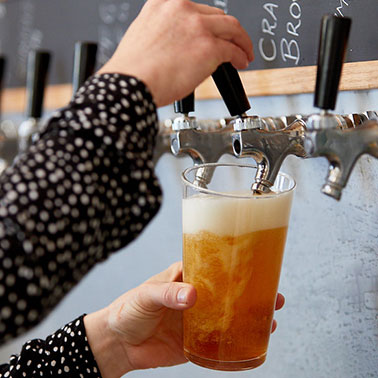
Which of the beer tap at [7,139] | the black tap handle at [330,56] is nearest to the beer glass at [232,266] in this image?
the black tap handle at [330,56]

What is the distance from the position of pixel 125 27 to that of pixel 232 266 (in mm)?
734

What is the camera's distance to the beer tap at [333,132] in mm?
613

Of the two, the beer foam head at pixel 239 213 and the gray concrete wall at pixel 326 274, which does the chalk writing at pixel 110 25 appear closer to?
the gray concrete wall at pixel 326 274

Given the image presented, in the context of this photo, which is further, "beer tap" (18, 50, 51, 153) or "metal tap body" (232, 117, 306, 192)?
"beer tap" (18, 50, 51, 153)

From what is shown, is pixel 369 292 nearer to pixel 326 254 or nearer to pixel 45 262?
pixel 326 254

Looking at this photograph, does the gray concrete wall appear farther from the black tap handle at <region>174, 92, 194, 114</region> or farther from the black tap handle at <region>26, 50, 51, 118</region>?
the black tap handle at <region>26, 50, 51, 118</region>

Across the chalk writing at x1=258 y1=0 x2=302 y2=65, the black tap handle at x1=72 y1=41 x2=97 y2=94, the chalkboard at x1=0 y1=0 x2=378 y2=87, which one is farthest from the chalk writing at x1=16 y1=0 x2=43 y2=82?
the chalk writing at x1=258 y1=0 x2=302 y2=65

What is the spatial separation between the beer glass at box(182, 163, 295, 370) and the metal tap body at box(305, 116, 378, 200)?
0.23ft

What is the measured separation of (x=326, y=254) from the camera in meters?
0.91

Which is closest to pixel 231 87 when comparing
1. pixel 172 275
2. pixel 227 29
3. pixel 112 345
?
pixel 227 29

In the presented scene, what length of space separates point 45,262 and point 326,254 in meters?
0.48

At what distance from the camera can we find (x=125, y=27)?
4.07ft

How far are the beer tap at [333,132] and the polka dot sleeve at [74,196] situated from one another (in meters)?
0.18

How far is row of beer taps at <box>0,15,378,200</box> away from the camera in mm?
618
